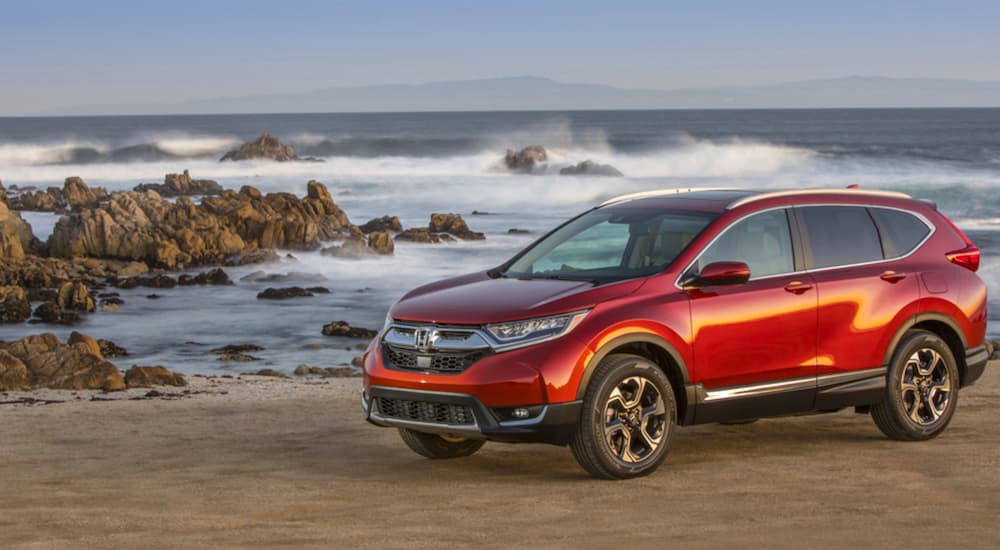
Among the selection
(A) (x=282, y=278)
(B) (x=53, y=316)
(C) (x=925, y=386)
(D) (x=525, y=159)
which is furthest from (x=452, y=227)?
(D) (x=525, y=159)

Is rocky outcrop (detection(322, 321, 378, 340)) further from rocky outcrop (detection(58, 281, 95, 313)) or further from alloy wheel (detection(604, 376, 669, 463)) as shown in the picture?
alloy wheel (detection(604, 376, 669, 463))

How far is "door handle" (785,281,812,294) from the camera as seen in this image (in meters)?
8.59

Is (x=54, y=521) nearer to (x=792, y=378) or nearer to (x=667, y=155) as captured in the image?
(x=792, y=378)

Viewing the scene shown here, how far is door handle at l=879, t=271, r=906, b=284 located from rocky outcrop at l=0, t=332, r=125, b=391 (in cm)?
828

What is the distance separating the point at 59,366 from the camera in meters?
15.1

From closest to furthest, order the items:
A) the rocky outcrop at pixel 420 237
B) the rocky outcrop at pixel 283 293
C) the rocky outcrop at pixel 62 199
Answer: the rocky outcrop at pixel 283 293 → the rocky outcrop at pixel 420 237 → the rocky outcrop at pixel 62 199

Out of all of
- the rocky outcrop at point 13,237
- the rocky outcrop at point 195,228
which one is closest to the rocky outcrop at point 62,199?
the rocky outcrop at point 195,228

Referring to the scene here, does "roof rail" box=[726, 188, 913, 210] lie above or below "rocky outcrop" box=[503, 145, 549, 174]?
below

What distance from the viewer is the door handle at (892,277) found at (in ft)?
29.7

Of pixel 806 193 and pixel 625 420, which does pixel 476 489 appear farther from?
pixel 806 193

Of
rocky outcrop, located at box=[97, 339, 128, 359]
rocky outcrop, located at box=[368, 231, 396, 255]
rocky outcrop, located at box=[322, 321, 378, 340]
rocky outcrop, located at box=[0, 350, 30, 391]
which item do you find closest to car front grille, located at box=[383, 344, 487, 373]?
rocky outcrop, located at box=[0, 350, 30, 391]

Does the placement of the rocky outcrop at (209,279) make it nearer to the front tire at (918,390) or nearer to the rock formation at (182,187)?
the front tire at (918,390)

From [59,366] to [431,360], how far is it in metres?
8.41

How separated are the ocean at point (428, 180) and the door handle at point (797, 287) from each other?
11030mm
